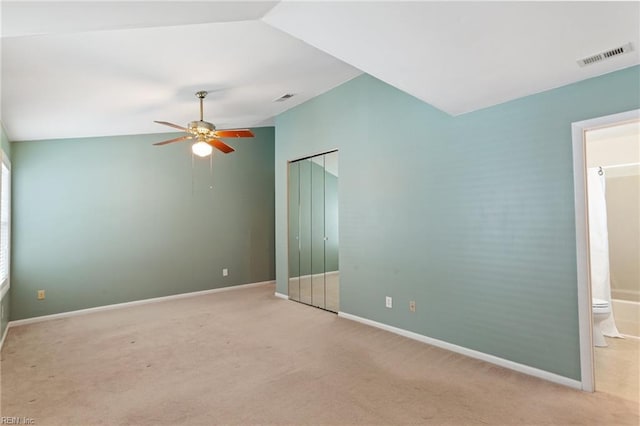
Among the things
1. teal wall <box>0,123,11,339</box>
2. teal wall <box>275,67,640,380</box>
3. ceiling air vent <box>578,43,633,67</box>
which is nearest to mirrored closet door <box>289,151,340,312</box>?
teal wall <box>275,67,640,380</box>

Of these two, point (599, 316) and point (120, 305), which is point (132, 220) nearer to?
point (120, 305)

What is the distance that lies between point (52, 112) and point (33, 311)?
2746mm

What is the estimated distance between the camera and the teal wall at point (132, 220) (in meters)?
4.60

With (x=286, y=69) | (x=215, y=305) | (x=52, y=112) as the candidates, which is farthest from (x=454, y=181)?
(x=52, y=112)

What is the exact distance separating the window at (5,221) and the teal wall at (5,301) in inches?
5.2

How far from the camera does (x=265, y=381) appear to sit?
8.97 ft

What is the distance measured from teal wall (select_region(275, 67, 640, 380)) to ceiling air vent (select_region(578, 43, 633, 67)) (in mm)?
302

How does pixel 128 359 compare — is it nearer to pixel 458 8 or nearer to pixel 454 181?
pixel 454 181

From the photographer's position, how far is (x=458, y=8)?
5.75ft

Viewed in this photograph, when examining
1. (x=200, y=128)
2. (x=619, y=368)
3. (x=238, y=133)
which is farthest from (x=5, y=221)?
(x=619, y=368)

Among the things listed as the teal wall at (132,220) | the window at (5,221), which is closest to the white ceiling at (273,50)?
the window at (5,221)

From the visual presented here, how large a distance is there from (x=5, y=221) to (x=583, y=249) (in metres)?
6.02

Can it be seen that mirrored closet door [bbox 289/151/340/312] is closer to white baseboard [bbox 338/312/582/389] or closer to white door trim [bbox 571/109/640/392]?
white baseboard [bbox 338/312/582/389]

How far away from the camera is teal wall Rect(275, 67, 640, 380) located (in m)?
2.62
